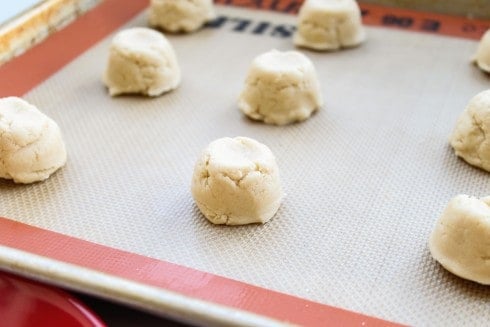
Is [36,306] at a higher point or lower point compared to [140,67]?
lower

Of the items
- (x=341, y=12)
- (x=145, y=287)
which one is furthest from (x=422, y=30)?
(x=145, y=287)

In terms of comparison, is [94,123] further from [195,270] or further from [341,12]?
[341,12]

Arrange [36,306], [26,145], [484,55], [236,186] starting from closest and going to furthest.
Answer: [36,306] → [236,186] → [26,145] → [484,55]

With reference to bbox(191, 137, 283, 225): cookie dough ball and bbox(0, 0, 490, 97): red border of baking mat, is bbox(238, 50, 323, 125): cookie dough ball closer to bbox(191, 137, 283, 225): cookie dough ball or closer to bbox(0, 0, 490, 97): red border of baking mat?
bbox(191, 137, 283, 225): cookie dough ball

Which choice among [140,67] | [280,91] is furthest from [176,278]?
[140,67]

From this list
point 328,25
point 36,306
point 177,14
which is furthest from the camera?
point 177,14

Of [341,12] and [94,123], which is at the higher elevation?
[341,12]

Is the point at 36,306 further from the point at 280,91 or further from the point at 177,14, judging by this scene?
the point at 177,14
